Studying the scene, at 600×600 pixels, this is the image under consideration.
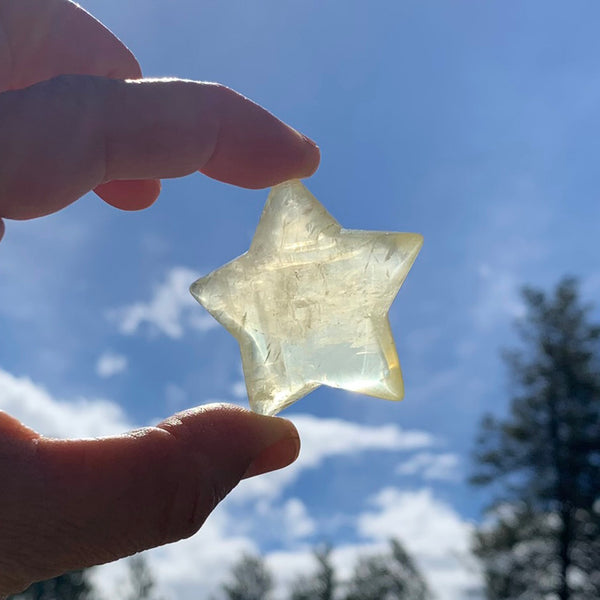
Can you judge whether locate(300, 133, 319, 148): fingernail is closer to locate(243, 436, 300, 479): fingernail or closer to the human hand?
the human hand

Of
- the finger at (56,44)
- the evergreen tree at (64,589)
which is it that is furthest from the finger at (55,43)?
the evergreen tree at (64,589)

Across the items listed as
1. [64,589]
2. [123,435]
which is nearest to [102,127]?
[123,435]

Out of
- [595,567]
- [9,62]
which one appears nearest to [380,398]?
[9,62]

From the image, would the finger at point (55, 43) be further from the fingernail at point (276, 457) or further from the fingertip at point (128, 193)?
the fingernail at point (276, 457)

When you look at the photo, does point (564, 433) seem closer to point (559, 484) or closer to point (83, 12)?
point (559, 484)

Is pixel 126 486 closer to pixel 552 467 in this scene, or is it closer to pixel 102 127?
pixel 102 127

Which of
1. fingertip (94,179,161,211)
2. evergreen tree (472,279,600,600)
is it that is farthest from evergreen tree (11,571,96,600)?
fingertip (94,179,161,211)
